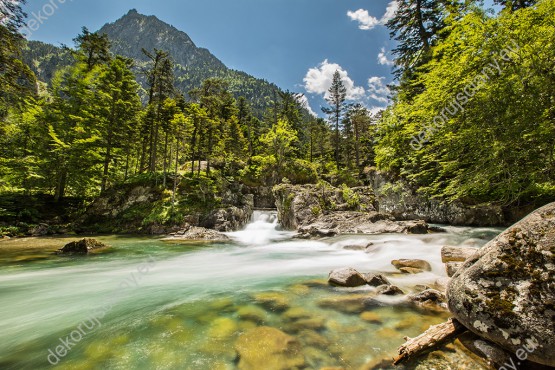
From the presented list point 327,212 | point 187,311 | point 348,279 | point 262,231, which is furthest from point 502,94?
point 262,231

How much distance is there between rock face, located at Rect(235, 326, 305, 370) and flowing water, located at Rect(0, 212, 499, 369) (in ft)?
0.44

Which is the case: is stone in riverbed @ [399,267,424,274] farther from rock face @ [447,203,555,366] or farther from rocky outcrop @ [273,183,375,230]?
rocky outcrop @ [273,183,375,230]

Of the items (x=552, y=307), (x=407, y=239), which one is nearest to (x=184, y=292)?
(x=552, y=307)

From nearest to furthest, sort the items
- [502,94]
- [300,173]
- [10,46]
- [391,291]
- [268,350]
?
[268,350] < [391,291] < [502,94] < [10,46] < [300,173]

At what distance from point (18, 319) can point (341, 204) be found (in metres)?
20.3

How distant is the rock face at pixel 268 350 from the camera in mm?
3506

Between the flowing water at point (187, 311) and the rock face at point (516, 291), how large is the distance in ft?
3.95

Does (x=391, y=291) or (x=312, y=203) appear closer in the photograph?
(x=391, y=291)

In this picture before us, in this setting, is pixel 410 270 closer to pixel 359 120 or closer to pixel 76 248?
pixel 76 248

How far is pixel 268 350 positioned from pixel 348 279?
3.50m

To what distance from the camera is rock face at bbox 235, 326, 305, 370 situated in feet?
11.5

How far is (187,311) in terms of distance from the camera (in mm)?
5512

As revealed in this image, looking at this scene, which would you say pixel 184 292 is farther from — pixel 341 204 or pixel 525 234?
pixel 341 204

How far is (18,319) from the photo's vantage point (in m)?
5.34
